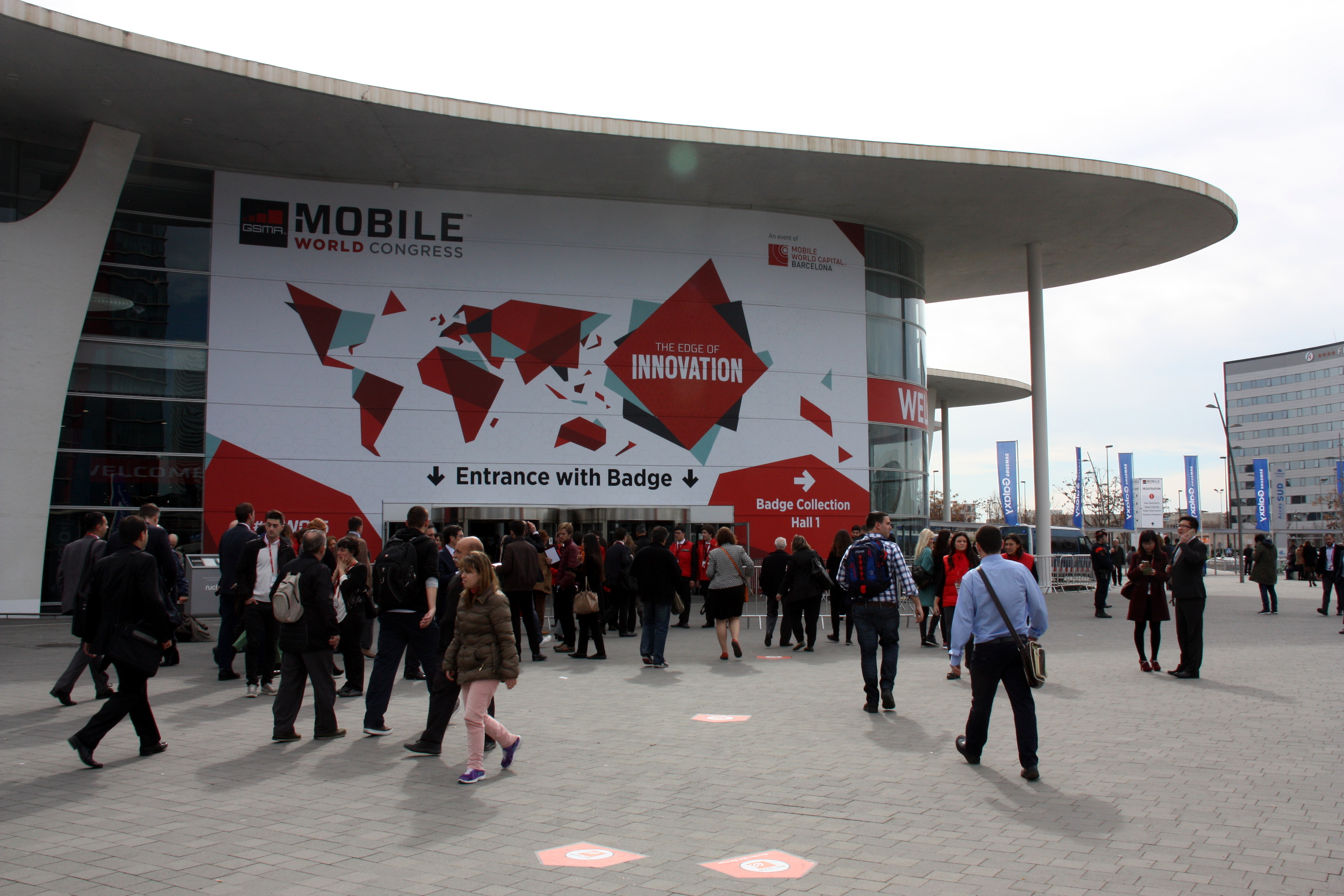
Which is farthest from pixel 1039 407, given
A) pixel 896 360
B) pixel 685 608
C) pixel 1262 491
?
pixel 1262 491

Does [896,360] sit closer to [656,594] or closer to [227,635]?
[656,594]

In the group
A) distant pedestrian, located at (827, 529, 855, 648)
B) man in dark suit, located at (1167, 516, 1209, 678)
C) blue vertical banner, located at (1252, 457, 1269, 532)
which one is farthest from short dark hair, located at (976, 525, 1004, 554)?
blue vertical banner, located at (1252, 457, 1269, 532)

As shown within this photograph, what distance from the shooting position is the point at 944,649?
13.6 m

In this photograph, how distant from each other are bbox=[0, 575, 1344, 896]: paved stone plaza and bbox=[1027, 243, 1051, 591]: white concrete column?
50.4 ft

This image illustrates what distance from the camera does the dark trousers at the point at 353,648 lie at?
9.42 metres

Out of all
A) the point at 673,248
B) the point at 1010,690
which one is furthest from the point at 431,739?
the point at 673,248

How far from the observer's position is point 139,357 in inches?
763

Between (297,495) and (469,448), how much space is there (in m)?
3.49

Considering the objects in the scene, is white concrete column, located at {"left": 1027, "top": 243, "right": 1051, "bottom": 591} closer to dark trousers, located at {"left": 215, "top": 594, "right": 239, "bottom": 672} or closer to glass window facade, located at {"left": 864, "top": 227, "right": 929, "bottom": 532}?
glass window facade, located at {"left": 864, "top": 227, "right": 929, "bottom": 532}

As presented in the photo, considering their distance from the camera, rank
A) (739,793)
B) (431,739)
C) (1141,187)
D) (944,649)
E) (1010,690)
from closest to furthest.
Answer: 1. (739,793)
2. (1010,690)
3. (431,739)
4. (944,649)
5. (1141,187)

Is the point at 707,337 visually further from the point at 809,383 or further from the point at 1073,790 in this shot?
the point at 1073,790

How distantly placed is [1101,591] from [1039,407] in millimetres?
7182

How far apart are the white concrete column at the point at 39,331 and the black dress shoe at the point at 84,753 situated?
44.2ft

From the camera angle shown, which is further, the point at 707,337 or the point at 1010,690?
the point at 707,337
